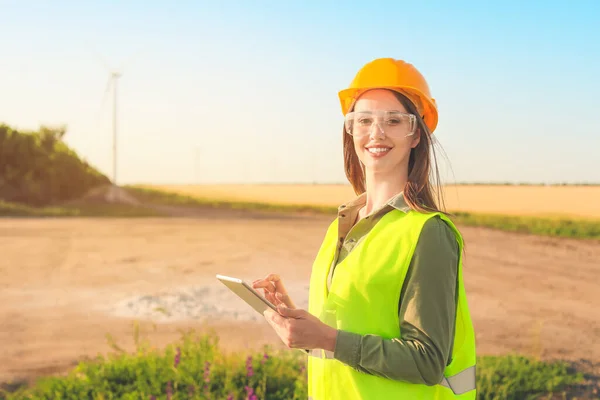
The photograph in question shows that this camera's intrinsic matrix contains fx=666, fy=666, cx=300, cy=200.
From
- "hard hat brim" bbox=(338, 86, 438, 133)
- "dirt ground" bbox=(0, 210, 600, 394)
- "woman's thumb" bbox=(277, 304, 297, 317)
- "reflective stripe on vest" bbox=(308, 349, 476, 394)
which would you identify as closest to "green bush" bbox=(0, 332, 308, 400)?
"dirt ground" bbox=(0, 210, 600, 394)

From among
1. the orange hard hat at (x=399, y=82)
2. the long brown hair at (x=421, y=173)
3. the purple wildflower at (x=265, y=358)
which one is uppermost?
the orange hard hat at (x=399, y=82)

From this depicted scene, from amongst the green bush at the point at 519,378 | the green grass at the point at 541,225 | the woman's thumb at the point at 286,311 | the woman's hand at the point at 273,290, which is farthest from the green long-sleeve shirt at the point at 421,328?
the green grass at the point at 541,225

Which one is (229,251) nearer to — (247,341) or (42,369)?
(247,341)

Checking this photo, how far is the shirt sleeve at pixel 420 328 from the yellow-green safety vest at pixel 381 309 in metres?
0.05

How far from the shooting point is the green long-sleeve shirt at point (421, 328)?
1.85 m

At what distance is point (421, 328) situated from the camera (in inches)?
72.9

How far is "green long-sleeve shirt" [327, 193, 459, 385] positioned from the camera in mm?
1853

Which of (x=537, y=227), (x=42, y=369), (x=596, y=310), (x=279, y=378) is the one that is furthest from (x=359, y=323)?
(x=537, y=227)

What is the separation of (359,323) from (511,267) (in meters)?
14.1

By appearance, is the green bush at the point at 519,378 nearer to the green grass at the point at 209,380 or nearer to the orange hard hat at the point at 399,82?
the green grass at the point at 209,380

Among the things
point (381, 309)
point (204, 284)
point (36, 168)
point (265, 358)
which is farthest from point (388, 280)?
point (36, 168)

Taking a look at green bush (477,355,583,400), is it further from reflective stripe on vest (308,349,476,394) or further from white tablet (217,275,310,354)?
white tablet (217,275,310,354)

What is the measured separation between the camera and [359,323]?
1952 mm

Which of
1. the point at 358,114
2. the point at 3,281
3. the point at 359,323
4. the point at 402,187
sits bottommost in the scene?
the point at 3,281
